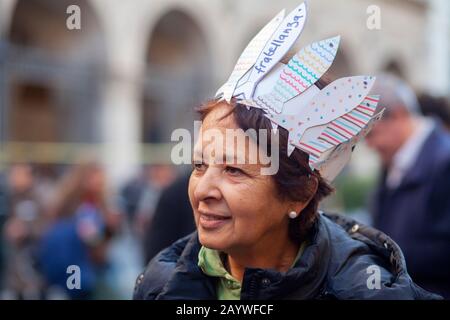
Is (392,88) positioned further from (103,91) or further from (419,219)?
(103,91)

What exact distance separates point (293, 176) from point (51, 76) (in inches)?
471

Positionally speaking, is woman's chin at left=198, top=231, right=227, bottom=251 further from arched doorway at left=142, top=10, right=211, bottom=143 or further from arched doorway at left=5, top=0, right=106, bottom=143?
arched doorway at left=142, top=10, right=211, bottom=143

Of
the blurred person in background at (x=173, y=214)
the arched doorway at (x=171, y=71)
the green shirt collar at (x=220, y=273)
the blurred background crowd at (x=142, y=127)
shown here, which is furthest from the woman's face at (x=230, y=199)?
the arched doorway at (x=171, y=71)

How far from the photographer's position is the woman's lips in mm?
1556

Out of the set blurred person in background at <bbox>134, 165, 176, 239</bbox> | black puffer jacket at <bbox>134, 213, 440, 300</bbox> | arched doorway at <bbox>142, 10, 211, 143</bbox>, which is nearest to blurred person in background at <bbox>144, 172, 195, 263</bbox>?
black puffer jacket at <bbox>134, 213, 440, 300</bbox>

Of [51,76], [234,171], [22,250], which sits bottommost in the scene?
[22,250]

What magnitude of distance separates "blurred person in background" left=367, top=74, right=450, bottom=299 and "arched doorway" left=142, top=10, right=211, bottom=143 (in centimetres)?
1011

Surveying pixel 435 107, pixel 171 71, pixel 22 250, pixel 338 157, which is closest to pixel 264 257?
pixel 338 157

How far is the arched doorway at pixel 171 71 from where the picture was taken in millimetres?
14680

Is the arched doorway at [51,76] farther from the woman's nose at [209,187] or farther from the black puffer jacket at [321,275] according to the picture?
the woman's nose at [209,187]

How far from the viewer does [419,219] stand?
321 cm

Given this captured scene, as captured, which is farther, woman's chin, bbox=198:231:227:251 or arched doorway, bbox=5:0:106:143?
arched doorway, bbox=5:0:106:143

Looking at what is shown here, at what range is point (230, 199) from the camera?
1.54 m

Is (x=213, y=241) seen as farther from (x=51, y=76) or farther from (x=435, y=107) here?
(x=51, y=76)
